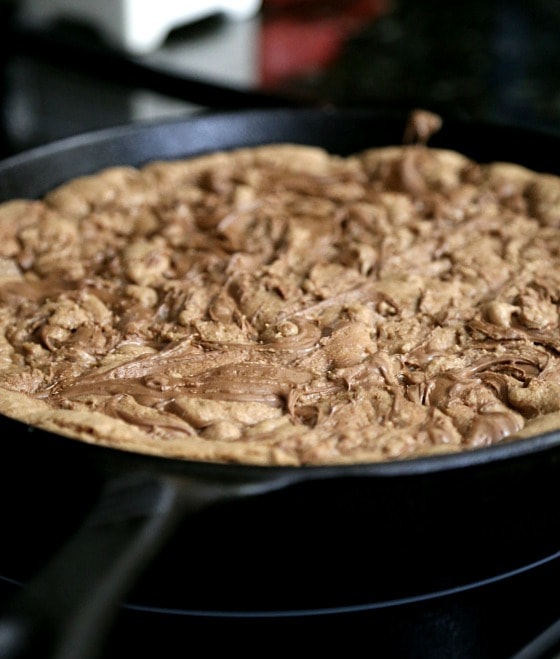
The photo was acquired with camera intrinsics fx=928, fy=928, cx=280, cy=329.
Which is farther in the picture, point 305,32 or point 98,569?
point 305,32

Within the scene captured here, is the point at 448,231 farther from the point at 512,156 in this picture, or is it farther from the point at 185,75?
the point at 185,75

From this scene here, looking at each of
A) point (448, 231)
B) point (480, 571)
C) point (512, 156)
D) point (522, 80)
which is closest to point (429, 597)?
point (480, 571)

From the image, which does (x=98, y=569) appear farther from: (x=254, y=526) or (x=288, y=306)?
(x=288, y=306)

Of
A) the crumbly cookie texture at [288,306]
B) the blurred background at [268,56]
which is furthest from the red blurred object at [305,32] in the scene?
the crumbly cookie texture at [288,306]

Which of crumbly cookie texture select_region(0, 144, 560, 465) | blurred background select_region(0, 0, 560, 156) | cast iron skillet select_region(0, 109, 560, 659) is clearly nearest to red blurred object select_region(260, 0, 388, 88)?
blurred background select_region(0, 0, 560, 156)

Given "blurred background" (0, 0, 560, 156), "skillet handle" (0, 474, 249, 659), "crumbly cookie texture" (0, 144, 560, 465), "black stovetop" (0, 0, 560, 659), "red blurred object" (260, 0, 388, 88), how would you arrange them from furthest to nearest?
"red blurred object" (260, 0, 388, 88), "blurred background" (0, 0, 560, 156), "crumbly cookie texture" (0, 144, 560, 465), "black stovetop" (0, 0, 560, 659), "skillet handle" (0, 474, 249, 659)

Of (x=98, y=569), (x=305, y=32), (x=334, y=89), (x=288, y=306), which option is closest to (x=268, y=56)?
(x=305, y=32)

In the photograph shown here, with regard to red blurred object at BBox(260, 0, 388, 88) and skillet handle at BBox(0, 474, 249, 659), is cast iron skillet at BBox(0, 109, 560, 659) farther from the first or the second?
red blurred object at BBox(260, 0, 388, 88)
